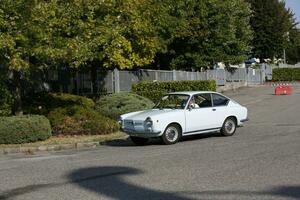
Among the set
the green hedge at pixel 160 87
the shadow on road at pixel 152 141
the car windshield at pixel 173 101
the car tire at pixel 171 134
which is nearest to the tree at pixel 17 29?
the shadow on road at pixel 152 141

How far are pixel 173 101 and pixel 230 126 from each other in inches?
75.8

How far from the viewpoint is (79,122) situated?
1969 centimetres

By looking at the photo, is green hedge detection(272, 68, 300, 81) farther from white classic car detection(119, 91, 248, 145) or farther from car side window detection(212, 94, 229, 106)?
car side window detection(212, 94, 229, 106)

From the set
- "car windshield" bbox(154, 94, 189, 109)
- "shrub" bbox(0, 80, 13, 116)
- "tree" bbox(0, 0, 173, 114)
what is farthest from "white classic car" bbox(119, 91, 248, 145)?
"shrub" bbox(0, 80, 13, 116)

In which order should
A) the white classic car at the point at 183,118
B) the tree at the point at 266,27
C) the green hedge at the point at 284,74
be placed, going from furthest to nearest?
the tree at the point at 266,27, the green hedge at the point at 284,74, the white classic car at the point at 183,118

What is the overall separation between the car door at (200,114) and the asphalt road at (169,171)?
16.8 inches

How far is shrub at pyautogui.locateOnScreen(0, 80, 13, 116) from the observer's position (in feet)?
65.2

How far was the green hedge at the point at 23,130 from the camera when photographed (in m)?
17.4

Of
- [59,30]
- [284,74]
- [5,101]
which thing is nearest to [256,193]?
[59,30]

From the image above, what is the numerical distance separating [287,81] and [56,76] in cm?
3662

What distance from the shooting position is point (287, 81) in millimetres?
58688

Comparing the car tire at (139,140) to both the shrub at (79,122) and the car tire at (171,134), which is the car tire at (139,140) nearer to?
the car tire at (171,134)

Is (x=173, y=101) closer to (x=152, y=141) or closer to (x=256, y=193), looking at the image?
(x=152, y=141)

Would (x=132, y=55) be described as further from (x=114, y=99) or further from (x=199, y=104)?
(x=199, y=104)
